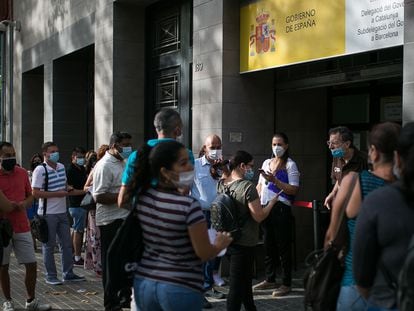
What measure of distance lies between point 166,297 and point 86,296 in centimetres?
451

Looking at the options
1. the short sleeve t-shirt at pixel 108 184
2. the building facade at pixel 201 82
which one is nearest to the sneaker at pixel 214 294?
the short sleeve t-shirt at pixel 108 184

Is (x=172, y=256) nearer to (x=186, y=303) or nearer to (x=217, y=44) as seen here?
(x=186, y=303)

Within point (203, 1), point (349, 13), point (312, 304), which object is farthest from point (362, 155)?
point (203, 1)

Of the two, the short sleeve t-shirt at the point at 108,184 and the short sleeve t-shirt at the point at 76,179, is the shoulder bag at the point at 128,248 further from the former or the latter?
the short sleeve t-shirt at the point at 76,179

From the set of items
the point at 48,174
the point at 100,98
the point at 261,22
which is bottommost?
the point at 48,174

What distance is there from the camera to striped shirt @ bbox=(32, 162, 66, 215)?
7730mm

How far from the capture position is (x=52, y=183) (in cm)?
779

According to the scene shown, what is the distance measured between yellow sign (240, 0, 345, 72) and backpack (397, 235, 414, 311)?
4.54m

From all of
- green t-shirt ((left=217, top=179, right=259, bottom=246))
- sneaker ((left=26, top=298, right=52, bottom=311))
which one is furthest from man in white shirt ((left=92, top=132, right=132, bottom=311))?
green t-shirt ((left=217, top=179, right=259, bottom=246))

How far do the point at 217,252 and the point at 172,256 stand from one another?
0.28 m

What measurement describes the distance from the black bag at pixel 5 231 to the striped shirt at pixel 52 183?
1.88 metres

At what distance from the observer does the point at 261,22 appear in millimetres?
8016

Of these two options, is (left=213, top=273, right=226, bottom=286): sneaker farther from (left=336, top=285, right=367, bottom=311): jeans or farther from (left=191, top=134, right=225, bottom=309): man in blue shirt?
(left=336, top=285, right=367, bottom=311): jeans

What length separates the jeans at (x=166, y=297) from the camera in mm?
3158
